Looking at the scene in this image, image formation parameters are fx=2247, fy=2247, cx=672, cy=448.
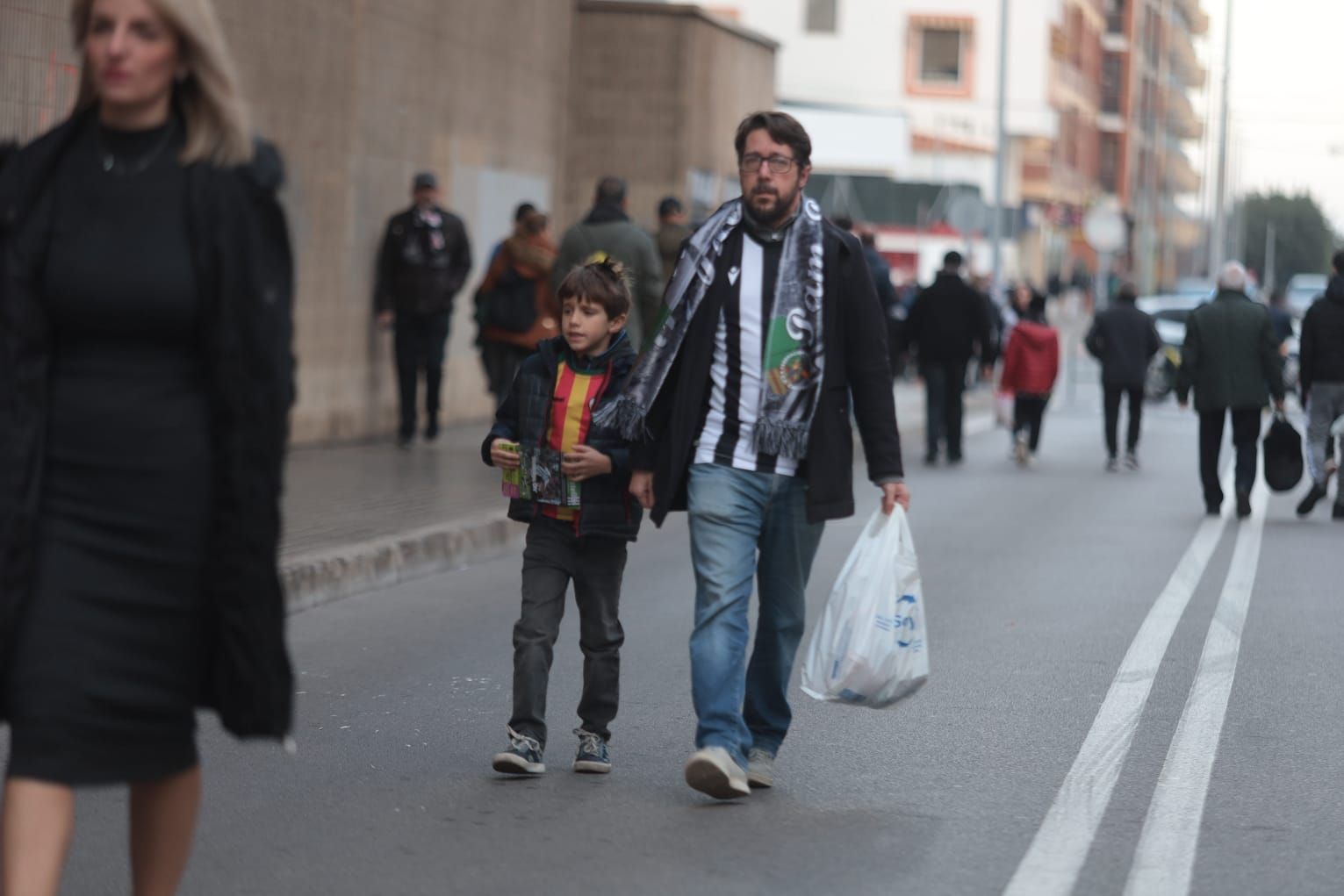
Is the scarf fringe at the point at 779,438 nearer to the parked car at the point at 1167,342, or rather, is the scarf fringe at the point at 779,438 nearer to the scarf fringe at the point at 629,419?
the scarf fringe at the point at 629,419

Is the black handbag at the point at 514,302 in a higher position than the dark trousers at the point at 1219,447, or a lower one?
higher

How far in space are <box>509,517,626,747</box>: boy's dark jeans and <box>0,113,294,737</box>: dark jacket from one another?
236 cm

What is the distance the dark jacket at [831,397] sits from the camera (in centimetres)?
604

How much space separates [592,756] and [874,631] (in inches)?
39.4

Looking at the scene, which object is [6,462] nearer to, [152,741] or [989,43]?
[152,741]

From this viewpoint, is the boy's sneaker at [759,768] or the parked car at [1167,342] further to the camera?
the parked car at [1167,342]

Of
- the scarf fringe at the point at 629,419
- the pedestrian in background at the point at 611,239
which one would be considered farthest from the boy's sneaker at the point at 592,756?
the pedestrian in background at the point at 611,239

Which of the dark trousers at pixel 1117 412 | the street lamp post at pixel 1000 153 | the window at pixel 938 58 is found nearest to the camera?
the dark trousers at pixel 1117 412

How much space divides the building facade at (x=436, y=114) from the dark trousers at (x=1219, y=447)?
6.54 m

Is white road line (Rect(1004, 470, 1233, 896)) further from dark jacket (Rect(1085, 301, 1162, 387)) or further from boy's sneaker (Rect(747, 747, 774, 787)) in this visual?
dark jacket (Rect(1085, 301, 1162, 387))

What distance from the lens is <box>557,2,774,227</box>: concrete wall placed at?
903 inches

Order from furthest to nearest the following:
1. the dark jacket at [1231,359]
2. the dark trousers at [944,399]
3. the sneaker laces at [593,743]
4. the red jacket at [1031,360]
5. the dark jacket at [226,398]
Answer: the red jacket at [1031,360]
the dark trousers at [944,399]
the dark jacket at [1231,359]
the sneaker laces at [593,743]
the dark jacket at [226,398]

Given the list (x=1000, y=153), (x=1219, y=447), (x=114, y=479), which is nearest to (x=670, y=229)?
(x=1219, y=447)

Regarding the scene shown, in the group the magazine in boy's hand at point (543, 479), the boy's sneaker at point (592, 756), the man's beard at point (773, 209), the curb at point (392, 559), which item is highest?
the man's beard at point (773, 209)
